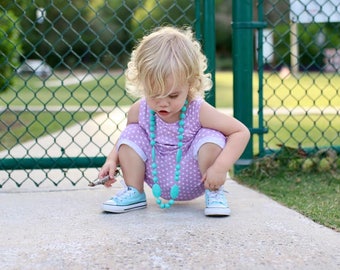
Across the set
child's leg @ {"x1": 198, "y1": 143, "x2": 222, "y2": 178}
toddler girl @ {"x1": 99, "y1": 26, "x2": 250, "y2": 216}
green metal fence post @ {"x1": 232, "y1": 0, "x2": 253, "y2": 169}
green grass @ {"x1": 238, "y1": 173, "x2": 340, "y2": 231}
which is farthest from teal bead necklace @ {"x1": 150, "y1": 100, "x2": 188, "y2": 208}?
green metal fence post @ {"x1": 232, "y1": 0, "x2": 253, "y2": 169}

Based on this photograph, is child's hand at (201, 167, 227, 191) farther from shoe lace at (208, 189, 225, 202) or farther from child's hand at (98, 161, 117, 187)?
child's hand at (98, 161, 117, 187)

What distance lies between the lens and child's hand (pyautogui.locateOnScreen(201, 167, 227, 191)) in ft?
8.78

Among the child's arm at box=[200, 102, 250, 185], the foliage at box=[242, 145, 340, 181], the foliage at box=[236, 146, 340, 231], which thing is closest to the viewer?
the child's arm at box=[200, 102, 250, 185]

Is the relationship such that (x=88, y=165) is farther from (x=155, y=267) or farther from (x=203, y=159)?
(x=155, y=267)

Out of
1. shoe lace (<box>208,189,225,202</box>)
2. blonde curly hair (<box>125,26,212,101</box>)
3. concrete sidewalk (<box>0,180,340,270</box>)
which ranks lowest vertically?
concrete sidewalk (<box>0,180,340,270</box>)

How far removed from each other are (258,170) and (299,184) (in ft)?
Result: 0.81

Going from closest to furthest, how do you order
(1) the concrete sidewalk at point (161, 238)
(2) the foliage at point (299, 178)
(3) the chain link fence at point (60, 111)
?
(1) the concrete sidewalk at point (161, 238) → (2) the foliage at point (299, 178) → (3) the chain link fence at point (60, 111)

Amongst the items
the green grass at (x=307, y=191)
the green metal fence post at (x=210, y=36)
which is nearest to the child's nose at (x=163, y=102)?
the green grass at (x=307, y=191)

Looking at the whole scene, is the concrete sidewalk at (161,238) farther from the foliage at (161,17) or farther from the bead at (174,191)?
the foliage at (161,17)

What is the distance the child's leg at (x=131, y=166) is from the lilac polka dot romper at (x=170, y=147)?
0.06ft

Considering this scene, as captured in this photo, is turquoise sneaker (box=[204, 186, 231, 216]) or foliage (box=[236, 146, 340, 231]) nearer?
turquoise sneaker (box=[204, 186, 231, 216])

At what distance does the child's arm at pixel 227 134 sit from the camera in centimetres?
267

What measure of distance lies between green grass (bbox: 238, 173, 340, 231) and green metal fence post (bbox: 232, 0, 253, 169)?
0.70ft

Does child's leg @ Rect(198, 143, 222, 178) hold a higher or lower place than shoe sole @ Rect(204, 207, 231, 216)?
higher
